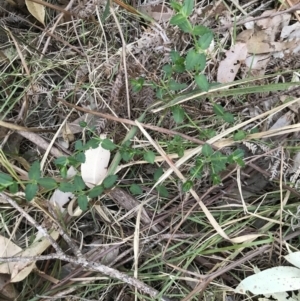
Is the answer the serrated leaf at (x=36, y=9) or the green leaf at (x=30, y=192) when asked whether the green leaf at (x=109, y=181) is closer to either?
the green leaf at (x=30, y=192)

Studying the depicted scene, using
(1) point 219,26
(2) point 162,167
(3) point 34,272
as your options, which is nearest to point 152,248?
(2) point 162,167

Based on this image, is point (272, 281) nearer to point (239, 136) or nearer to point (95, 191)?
point (239, 136)

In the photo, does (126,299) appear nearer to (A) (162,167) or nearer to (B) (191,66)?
(A) (162,167)

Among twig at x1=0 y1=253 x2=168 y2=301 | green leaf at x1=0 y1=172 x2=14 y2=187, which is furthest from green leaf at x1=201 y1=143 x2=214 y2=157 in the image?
green leaf at x1=0 y1=172 x2=14 y2=187

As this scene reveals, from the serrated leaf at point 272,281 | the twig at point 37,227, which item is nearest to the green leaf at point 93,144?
the twig at point 37,227

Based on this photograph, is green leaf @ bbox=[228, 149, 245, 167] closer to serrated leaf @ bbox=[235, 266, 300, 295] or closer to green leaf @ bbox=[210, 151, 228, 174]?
green leaf @ bbox=[210, 151, 228, 174]

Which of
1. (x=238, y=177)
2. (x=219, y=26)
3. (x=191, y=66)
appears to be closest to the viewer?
(x=191, y=66)
